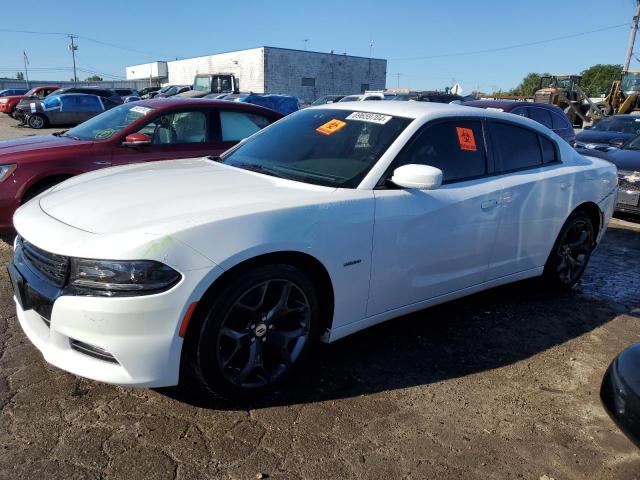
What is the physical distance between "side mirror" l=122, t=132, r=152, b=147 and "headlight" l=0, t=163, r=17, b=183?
110 centimetres

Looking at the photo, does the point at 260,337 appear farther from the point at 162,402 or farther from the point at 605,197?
the point at 605,197

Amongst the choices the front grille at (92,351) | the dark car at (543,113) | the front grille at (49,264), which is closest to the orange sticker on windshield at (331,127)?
the front grille at (49,264)

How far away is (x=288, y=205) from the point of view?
2781 mm

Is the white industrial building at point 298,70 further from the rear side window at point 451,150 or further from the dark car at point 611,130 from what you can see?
the rear side window at point 451,150

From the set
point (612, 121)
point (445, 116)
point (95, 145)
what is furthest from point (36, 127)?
point (445, 116)

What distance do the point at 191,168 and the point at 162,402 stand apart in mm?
1600

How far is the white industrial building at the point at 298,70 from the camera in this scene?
5200cm

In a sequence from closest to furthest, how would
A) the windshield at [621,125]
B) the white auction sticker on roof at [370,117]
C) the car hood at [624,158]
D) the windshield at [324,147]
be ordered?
the windshield at [324,147] < the white auction sticker on roof at [370,117] < the car hood at [624,158] < the windshield at [621,125]

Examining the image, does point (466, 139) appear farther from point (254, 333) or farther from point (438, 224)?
point (254, 333)

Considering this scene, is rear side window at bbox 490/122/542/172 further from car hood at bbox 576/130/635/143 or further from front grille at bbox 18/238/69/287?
car hood at bbox 576/130/635/143

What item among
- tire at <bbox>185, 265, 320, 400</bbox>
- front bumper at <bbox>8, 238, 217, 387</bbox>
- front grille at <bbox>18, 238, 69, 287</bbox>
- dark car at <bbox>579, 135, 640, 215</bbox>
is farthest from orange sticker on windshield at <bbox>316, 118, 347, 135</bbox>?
dark car at <bbox>579, 135, 640, 215</bbox>

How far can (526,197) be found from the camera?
3979mm

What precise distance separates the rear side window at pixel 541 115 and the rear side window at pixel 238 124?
5261 millimetres

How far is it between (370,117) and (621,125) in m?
10.8
